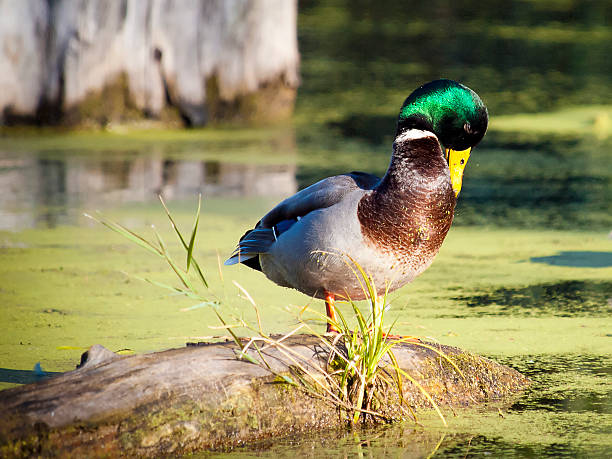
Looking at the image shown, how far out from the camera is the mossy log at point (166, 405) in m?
3.01

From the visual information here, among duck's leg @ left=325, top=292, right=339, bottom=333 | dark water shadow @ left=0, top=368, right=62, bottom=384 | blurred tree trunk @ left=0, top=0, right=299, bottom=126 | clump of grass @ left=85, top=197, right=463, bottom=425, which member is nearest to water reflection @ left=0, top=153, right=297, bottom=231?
blurred tree trunk @ left=0, top=0, right=299, bottom=126

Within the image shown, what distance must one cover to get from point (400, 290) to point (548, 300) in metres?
0.69

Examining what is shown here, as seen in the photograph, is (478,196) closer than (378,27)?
Yes

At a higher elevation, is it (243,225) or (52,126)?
(52,126)

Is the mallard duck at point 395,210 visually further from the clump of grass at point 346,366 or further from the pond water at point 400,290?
the pond water at point 400,290

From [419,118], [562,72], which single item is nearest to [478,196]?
[419,118]

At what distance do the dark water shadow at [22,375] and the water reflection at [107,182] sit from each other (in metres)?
2.83

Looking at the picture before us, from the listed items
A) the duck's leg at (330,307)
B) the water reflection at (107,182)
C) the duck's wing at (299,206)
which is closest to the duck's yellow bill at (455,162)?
the duck's wing at (299,206)

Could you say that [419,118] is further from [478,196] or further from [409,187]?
[478,196]

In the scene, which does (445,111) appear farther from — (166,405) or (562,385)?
(166,405)

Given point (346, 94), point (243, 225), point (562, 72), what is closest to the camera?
point (243, 225)

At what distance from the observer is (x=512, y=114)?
11188mm

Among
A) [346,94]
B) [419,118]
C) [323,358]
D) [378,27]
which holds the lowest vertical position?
[323,358]

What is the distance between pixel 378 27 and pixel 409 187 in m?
15.2
